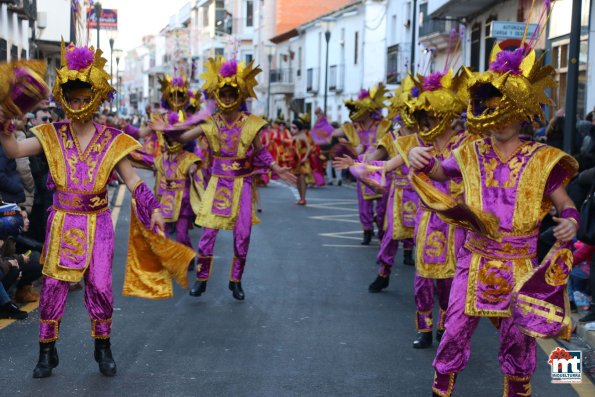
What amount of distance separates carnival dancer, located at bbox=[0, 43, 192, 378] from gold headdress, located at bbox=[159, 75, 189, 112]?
7518 mm

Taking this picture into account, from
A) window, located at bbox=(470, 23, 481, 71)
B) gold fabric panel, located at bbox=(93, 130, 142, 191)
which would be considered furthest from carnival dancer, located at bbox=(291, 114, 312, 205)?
gold fabric panel, located at bbox=(93, 130, 142, 191)

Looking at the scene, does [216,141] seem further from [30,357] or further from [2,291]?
[30,357]

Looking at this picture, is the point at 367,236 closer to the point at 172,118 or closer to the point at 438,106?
the point at 172,118

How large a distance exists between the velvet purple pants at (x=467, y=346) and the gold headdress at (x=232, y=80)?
14.3 ft

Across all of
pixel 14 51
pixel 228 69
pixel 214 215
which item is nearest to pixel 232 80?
pixel 228 69

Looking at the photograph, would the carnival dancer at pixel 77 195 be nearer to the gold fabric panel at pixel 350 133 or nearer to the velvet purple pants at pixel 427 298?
the velvet purple pants at pixel 427 298

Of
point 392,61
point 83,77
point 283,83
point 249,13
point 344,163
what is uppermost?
point 249,13

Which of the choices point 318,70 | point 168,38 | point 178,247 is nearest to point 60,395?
point 178,247

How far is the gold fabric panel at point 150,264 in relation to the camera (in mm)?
6844

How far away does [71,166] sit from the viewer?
641 cm

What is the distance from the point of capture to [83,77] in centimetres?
632

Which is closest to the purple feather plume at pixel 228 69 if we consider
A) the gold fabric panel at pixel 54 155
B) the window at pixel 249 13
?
the gold fabric panel at pixel 54 155

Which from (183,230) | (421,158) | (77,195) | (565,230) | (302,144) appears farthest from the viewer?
(302,144)

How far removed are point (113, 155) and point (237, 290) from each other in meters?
3.28
